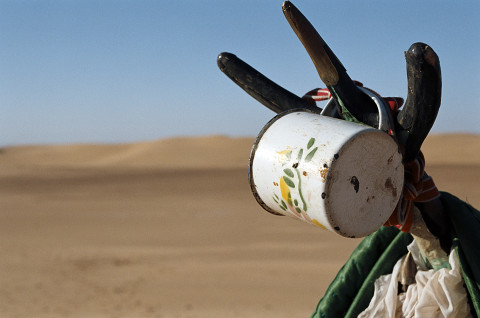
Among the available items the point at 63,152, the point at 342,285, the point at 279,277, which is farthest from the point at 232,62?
the point at 63,152

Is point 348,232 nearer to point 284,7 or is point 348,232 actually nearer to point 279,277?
point 284,7

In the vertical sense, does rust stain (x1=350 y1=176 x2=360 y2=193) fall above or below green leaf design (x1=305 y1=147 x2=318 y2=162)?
below

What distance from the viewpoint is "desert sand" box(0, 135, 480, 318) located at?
8719mm

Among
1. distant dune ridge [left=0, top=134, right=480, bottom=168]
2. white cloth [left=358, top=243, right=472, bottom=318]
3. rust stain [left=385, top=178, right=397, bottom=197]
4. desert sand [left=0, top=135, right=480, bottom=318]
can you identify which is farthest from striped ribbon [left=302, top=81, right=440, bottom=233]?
distant dune ridge [left=0, top=134, right=480, bottom=168]

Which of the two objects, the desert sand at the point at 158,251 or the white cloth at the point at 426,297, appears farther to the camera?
the desert sand at the point at 158,251

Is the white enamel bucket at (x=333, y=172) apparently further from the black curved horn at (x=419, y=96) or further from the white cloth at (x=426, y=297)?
the white cloth at (x=426, y=297)

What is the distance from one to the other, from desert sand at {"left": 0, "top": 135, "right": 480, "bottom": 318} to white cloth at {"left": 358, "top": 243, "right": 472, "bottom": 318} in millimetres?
6054

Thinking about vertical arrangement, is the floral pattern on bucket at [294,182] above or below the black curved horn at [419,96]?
below

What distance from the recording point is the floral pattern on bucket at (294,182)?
1.58 m

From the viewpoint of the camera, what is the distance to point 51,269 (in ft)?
35.5

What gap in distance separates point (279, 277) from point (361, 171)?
27.6 feet

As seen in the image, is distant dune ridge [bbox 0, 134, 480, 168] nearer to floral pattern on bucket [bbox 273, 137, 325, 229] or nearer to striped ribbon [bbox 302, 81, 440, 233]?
striped ribbon [bbox 302, 81, 440, 233]

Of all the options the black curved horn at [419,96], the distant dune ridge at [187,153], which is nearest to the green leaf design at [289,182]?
the black curved horn at [419,96]

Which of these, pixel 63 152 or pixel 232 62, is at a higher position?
pixel 232 62
